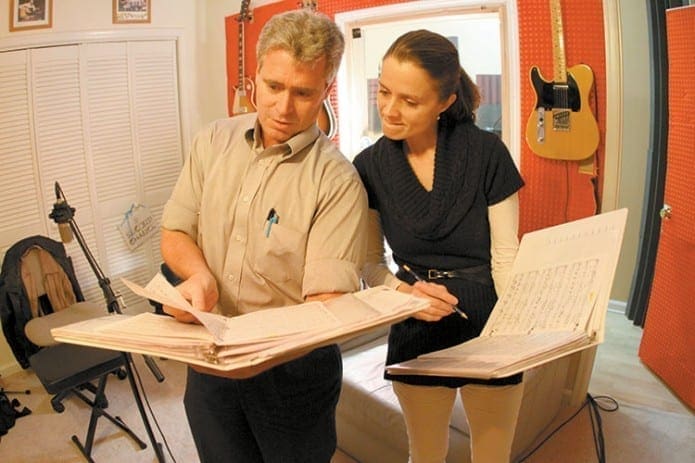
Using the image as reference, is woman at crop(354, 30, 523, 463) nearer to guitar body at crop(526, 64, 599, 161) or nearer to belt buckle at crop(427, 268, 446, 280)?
belt buckle at crop(427, 268, 446, 280)

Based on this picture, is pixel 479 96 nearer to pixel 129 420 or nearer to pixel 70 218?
pixel 70 218

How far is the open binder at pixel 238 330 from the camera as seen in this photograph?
29.7 inches

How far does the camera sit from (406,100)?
1.23 meters

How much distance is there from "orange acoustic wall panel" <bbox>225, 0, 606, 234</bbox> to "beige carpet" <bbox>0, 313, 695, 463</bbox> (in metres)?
0.83

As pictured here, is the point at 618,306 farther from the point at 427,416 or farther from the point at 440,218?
the point at 440,218

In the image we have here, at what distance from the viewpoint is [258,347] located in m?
0.75

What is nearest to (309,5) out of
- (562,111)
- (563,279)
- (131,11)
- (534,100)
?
(131,11)

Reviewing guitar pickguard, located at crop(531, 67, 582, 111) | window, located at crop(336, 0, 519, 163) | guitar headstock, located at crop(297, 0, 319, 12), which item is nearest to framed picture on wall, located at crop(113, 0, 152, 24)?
guitar headstock, located at crop(297, 0, 319, 12)

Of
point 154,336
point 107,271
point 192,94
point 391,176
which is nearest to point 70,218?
point 107,271

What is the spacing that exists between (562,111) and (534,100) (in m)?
0.16

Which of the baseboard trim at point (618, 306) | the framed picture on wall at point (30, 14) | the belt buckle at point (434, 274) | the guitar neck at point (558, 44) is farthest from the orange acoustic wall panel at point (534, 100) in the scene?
the framed picture on wall at point (30, 14)

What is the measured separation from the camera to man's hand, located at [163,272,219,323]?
999 mm

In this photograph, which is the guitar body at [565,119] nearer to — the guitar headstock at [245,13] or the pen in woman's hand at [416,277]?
the pen in woman's hand at [416,277]

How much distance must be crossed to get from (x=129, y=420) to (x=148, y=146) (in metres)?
1.58
